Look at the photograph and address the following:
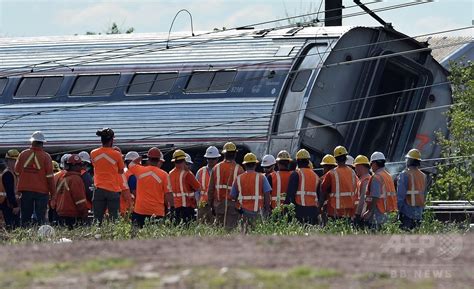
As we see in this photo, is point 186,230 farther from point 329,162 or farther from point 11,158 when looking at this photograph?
point 11,158

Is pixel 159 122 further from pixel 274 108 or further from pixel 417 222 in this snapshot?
pixel 417 222

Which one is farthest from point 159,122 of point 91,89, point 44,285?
point 44,285

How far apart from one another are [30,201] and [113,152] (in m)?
1.62

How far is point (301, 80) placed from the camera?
26422mm

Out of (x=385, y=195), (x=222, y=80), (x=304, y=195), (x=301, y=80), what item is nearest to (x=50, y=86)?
(x=222, y=80)

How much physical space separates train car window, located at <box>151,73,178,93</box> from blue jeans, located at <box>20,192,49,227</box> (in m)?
8.53

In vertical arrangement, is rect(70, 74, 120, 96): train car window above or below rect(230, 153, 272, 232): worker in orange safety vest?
above

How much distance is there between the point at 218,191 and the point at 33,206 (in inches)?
106

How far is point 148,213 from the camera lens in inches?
763

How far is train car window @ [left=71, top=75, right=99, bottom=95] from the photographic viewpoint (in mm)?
29188

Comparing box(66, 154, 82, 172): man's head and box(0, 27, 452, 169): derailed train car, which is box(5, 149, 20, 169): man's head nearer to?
box(66, 154, 82, 172): man's head

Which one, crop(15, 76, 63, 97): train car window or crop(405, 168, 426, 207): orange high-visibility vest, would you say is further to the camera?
crop(15, 76, 63, 97): train car window

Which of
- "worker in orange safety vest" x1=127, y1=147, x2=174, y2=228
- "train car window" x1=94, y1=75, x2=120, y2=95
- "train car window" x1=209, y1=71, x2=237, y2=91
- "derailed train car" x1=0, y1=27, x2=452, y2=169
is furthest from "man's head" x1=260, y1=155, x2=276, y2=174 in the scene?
"train car window" x1=94, y1=75, x2=120, y2=95

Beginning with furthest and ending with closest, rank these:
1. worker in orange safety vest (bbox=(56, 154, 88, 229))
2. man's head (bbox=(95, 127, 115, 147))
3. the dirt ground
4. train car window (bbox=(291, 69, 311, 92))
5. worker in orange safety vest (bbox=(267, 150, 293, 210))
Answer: train car window (bbox=(291, 69, 311, 92))
worker in orange safety vest (bbox=(56, 154, 88, 229))
worker in orange safety vest (bbox=(267, 150, 293, 210))
man's head (bbox=(95, 127, 115, 147))
the dirt ground
